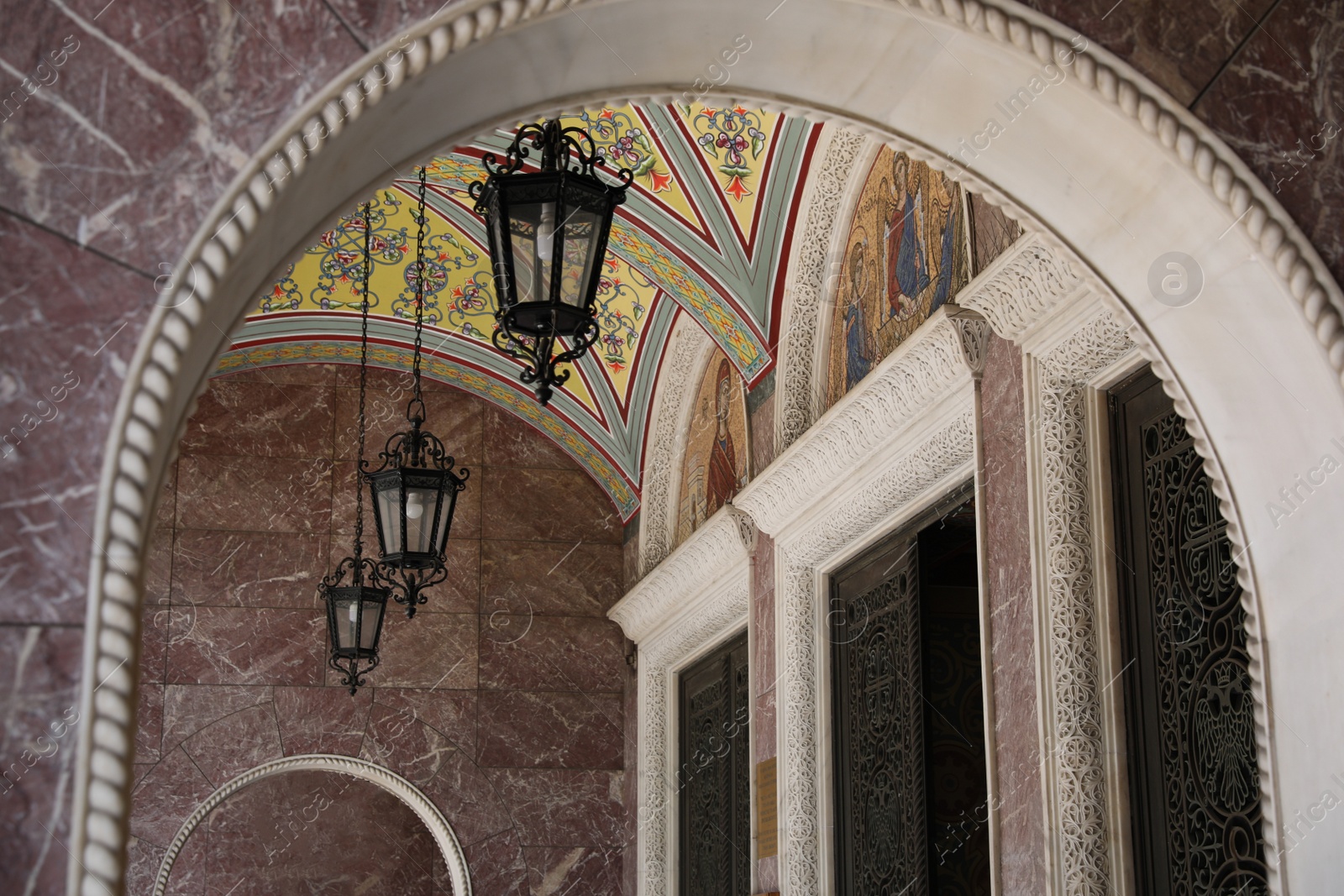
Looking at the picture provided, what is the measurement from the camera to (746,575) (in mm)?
8109

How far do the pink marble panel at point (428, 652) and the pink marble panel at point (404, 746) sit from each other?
0.23 metres

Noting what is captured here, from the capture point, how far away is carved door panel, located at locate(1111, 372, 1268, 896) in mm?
4195

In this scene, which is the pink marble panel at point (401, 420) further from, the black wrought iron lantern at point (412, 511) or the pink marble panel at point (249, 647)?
the black wrought iron lantern at point (412, 511)

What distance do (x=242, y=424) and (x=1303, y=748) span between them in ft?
29.6

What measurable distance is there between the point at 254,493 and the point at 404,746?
2.05m

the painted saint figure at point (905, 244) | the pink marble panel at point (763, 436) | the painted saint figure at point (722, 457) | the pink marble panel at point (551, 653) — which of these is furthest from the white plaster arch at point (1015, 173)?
the pink marble panel at point (551, 653)

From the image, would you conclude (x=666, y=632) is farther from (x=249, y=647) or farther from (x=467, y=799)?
(x=249, y=647)

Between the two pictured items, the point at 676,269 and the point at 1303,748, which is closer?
the point at 1303,748

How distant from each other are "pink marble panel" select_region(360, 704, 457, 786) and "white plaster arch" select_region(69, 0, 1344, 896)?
313 inches

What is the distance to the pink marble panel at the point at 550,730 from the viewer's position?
416 inches

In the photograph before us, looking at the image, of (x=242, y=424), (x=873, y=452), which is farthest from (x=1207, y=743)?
(x=242, y=424)

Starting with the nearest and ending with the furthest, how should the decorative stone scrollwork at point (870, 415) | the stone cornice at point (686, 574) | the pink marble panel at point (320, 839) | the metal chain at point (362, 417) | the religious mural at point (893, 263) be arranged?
the decorative stone scrollwork at point (870, 415) → the religious mural at point (893, 263) → the metal chain at point (362, 417) → the stone cornice at point (686, 574) → the pink marble panel at point (320, 839)

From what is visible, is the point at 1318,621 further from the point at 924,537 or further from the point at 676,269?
the point at 676,269

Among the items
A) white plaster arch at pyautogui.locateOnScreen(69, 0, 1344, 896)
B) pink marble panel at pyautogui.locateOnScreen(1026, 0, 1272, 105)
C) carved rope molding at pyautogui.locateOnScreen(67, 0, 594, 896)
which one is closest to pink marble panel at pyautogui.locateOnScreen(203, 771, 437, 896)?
white plaster arch at pyautogui.locateOnScreen(69, 0, 1344, 896)
